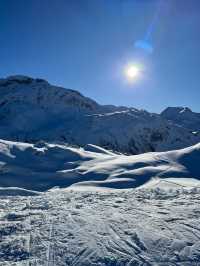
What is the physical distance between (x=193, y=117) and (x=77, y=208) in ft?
458

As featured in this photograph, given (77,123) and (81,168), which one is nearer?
(81,168)

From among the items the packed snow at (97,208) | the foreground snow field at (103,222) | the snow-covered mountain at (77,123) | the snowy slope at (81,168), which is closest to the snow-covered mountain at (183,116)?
the snow-covered mountain at (77,123)

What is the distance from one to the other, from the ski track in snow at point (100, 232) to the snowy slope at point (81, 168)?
6.56 m

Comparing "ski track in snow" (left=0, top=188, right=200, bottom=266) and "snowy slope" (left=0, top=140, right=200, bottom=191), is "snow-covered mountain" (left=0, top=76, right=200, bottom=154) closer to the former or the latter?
"snowy slope" (left=0, top=140, right=200, bottom=191)

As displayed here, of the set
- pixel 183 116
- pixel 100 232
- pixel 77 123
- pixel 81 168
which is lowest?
pixel 100 232

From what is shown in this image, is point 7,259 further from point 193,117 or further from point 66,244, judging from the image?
point 193,117

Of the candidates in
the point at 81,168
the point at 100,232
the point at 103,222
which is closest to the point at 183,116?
the point at 81,168

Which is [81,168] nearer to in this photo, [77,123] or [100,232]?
[100,232]

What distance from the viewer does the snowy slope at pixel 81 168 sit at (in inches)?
846

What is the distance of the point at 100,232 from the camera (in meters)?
10.8

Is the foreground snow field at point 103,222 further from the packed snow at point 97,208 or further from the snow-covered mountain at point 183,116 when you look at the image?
the snow-covered mountain at point 183,116

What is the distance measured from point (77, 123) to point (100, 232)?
77803 mm

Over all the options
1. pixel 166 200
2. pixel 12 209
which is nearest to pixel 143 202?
pixel 166 200

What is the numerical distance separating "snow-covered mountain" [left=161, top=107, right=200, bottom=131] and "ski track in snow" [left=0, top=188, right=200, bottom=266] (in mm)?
122199
